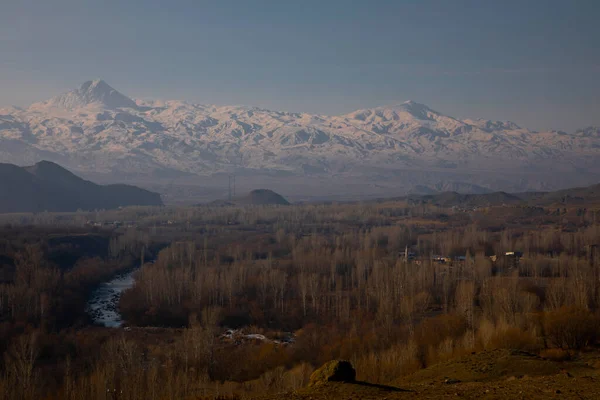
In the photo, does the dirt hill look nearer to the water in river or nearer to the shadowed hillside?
the water in river

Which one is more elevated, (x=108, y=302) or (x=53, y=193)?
(x=53, y=193)

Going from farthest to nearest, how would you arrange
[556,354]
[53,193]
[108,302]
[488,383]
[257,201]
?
[257,201]
[53,193]
[108,302]
[556,354]
[488,383]

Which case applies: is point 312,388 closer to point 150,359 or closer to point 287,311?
point 150,359

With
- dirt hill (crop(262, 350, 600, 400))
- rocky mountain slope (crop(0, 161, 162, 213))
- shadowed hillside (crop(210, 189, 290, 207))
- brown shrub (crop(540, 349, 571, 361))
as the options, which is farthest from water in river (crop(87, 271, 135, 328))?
shadowed hillside (crop(210, 189, 290, 207))

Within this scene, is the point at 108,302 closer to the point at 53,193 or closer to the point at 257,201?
the point at 53,193

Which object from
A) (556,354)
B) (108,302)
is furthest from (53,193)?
(556,354)

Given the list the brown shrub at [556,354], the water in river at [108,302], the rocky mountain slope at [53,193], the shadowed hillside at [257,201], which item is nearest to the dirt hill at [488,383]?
the brown shrub at [556,354]

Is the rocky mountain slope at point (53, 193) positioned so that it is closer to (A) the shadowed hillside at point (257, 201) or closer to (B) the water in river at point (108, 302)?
(A) the shadowed hillside at point (257, 201)

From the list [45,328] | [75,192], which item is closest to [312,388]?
[45,328]
